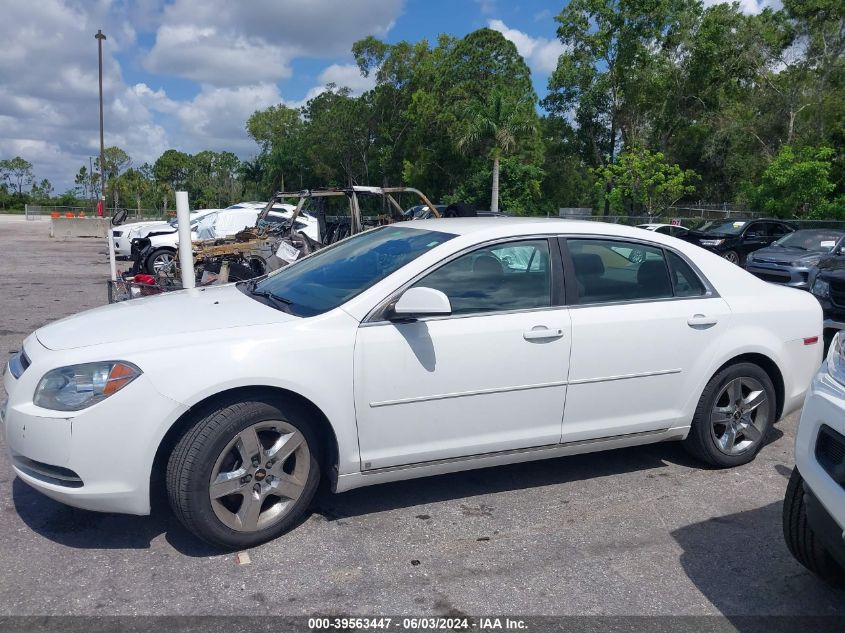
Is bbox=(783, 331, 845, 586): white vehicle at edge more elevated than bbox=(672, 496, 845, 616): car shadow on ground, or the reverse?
bbox=(783, 331, 845, 586): white vehicle at edge

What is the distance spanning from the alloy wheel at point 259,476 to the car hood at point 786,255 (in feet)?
41.4

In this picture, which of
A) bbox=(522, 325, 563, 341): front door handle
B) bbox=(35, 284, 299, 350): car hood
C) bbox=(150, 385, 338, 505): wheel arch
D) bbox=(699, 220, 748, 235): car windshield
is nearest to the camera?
bbox=(150, 385, 338, 505): wheel arch

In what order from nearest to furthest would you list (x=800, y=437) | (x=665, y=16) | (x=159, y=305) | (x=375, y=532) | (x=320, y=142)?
(x=800, y=437), (x=375, y=532), (x=159, y=305), (x=665, y=16), (x=320, y=142)

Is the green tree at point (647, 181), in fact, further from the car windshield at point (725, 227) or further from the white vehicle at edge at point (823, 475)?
the white vehicle at edge at point (823, 475)

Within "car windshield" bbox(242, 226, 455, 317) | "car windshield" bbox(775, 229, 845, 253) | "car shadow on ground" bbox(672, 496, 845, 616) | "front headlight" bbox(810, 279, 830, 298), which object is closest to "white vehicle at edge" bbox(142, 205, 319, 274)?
"front headlight" bbox(810, 279, 830, 298)

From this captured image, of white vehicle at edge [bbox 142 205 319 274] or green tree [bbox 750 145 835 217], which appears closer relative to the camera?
white vehicle at edge [bbox 142 205 319 274]

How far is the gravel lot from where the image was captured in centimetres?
307

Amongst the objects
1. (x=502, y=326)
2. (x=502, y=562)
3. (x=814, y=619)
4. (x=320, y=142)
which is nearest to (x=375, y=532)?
(x=502, y=562)

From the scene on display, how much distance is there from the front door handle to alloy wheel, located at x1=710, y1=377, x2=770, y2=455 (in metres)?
1.32

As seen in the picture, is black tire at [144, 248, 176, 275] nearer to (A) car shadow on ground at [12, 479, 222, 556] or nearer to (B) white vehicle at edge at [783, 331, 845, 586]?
(A) car shadow on ground at [12, 479, 222, 556]

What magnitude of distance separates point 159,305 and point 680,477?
335cm

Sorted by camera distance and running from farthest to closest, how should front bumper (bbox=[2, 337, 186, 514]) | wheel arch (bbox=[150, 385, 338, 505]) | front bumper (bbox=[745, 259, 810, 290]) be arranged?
front bumper (bbox=[745, 259, 810, 290]) → wheel arch (bbox=[150, 385, 338, 505]) → front bumper (bbox=[2, 337, 186, 514])

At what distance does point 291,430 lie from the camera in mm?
3455

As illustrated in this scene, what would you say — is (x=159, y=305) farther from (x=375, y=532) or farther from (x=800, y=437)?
(x=800, y=437)
